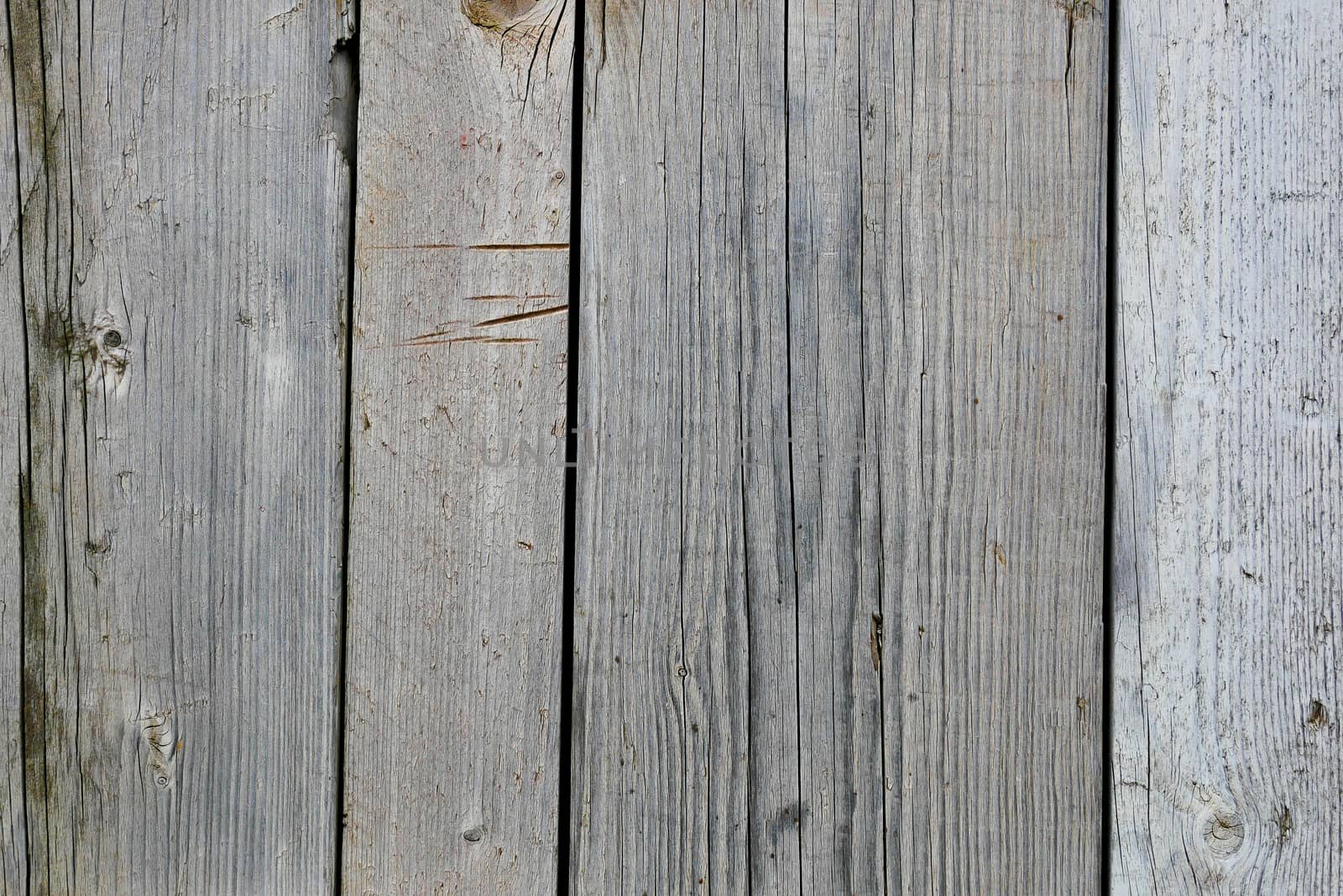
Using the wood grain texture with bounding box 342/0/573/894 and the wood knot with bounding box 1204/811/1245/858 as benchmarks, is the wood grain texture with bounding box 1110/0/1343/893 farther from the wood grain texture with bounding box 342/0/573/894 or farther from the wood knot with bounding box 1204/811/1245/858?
the wood grain texture with bounding box 342/0/573/894

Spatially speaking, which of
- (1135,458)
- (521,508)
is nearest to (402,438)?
(521,508)

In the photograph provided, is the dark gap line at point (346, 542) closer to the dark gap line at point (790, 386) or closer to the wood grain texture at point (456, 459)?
the wood grain texture at point (456, 459)

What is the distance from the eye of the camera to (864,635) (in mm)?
891

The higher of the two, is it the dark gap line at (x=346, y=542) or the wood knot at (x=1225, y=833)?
the dark gap line at (x=346, y=542)

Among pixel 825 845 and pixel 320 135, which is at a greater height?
pixel 320 135

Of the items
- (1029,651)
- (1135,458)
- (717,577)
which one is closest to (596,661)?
(717,577)

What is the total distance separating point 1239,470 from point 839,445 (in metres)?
0.38

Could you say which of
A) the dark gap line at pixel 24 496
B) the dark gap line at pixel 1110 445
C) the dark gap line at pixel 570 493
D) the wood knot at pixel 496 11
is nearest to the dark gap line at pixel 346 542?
the wood knot at pixel 496 11

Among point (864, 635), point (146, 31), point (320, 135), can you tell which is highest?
point (146, 31)

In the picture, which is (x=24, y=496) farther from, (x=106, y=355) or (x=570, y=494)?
(x=570, y=494)

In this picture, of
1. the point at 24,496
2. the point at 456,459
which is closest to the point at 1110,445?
the point at 456,459

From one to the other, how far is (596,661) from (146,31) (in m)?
0.79

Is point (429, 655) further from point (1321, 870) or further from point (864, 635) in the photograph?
point (1321, 870)

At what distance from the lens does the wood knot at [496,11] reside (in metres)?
0.90
